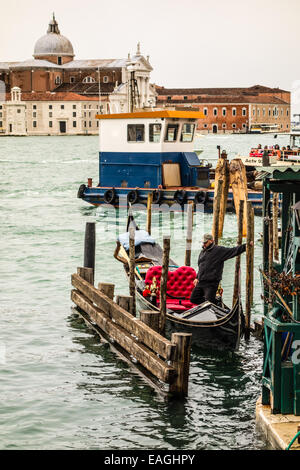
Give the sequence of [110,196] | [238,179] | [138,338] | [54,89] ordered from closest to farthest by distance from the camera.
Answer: [138,338], [238,179], [110,196], [54,89]

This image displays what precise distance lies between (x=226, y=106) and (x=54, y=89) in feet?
80.1

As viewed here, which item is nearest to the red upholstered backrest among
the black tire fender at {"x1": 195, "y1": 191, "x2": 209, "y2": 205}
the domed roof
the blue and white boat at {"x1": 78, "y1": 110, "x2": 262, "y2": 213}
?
the blue and white boat at {"x1": 78, "y1": 110, "x2": 262, "y2": 213}

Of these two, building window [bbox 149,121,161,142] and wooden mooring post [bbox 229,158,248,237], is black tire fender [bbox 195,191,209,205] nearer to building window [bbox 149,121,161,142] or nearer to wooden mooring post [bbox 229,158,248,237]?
building window [bbox 149,121,161,142]

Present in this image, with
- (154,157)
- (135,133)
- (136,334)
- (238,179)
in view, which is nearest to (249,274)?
(136,334)

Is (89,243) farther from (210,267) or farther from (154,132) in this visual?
(154,132)

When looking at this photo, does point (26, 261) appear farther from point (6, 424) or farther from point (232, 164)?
point (6, 424)

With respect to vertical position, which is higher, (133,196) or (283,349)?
(133,196)

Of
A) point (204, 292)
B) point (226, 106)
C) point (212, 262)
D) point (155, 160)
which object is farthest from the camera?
point (226, 106)

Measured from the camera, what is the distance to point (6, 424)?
25.9 feet

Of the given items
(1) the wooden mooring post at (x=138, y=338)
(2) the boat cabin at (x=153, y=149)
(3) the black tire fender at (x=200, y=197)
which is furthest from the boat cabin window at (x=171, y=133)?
(1) the wooden mooring post at (x=138, y=338)

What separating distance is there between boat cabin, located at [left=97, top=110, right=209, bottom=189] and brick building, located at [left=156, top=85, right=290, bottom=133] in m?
99.9

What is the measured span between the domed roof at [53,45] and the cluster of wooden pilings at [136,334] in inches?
4648

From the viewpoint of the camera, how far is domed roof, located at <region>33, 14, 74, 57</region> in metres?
127

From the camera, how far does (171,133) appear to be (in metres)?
23.1
